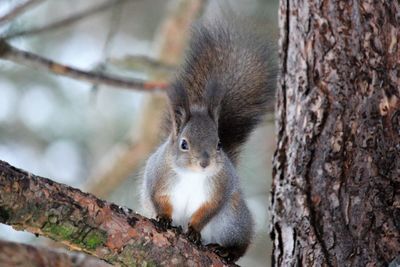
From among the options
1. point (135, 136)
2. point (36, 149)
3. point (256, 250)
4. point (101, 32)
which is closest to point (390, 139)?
point (135, 136)

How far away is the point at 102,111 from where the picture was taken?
4820 mm

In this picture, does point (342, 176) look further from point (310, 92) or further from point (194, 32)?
point (194, 32)

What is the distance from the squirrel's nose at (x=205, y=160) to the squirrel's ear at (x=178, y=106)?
0.53 ft

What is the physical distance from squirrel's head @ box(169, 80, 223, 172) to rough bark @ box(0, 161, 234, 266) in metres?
0.29

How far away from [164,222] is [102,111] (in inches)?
113

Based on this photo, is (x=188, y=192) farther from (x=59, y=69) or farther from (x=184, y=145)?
(x=59, y=69)

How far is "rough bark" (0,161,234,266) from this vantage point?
159 centimetres

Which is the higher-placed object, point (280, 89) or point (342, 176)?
point (280, 89)

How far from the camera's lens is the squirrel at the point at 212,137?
85.3 inches

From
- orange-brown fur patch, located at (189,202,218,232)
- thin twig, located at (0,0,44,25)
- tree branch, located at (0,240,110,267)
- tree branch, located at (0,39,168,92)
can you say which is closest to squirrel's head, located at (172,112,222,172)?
orange-brown fur patch, located at (189,202,218,232)

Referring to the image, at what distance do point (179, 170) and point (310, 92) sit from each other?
1.45ft

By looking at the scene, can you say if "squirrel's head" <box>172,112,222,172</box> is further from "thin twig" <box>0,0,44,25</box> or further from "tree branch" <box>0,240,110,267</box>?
"thin twig" <box>0,0,44,25</box>

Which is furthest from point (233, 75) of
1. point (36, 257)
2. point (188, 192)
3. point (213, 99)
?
point (36, 257)

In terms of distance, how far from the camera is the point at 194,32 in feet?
7.51
